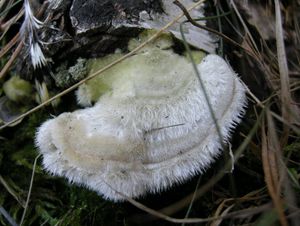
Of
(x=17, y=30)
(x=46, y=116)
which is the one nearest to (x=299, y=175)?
(x=46, y=116)

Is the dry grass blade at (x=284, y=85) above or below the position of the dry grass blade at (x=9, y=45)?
below

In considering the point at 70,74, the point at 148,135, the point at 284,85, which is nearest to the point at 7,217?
the point at 70,74

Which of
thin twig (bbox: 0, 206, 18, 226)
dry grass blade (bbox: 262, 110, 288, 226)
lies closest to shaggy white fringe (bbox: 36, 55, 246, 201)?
dry grass blade (bbox: 262, 110, 288, 226)

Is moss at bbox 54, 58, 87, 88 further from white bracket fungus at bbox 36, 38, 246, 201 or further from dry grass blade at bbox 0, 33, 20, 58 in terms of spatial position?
dry grass blade at bbox 0, 33, 20, 58

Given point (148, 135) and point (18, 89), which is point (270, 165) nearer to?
point (148, 135)

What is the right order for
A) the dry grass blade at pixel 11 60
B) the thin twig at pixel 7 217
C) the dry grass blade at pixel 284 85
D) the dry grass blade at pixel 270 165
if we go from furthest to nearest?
1. the dry grass blade at pixel 11 60
2. the thin twig at pixel 7 217
3. the dry grass blade at pixel 284 85
4. the dry grass blade at pixel 270 165

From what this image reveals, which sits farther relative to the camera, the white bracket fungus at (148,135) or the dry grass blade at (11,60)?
the dry grass blade at (11,60)

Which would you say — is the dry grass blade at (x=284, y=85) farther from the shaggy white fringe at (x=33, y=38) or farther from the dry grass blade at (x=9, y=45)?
the dry grass blade at (x=9, y=45)

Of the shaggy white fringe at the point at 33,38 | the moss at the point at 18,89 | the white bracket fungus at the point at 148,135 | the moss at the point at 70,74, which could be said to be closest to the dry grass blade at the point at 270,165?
the white bracket fungus at the point at 148,135
